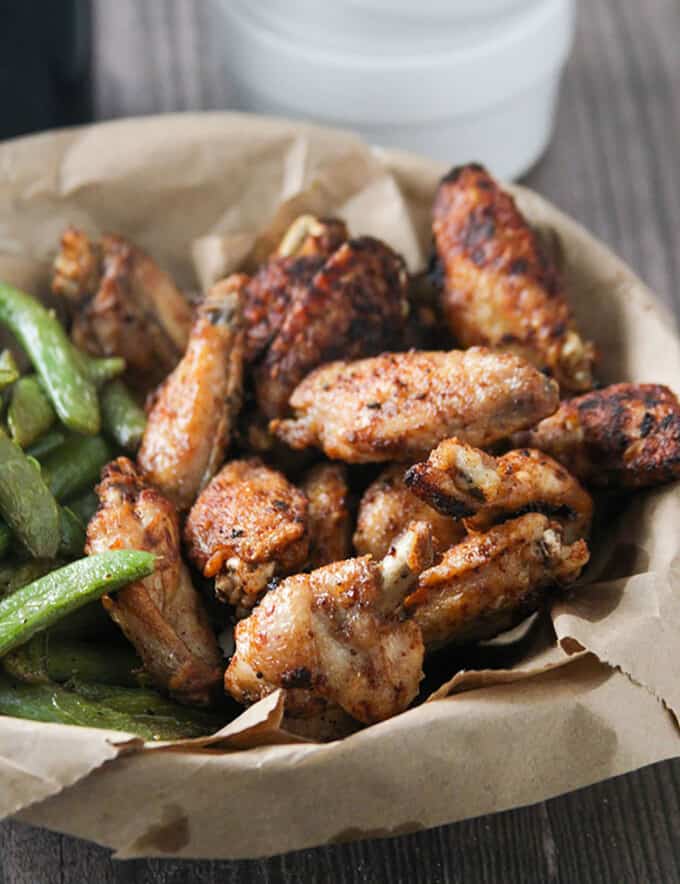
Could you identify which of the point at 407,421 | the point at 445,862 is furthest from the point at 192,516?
the point at 445,862

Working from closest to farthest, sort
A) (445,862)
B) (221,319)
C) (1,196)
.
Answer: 1. (445,862)
2. (221,319)
3. (1,196)

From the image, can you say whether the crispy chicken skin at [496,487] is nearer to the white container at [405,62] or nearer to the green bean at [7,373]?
the green bean at [7,373]

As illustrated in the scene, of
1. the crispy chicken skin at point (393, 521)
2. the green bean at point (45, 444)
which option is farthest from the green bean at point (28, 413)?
the crispy chicken skin at point (393, 521)

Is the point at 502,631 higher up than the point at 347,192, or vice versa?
the point at 347,192

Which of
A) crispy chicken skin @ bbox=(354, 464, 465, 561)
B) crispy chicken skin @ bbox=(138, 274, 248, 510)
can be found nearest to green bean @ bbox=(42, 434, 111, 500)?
crispy chicken skin @ bbox=(138, 274, 248, 510)

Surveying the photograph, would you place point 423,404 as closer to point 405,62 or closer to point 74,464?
point 74,464

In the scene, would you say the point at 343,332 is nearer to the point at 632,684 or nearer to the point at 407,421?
the point at 407,421

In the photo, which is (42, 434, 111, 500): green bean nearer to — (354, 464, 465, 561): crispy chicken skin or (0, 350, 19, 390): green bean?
(0, 350, 19, 390): green bean
